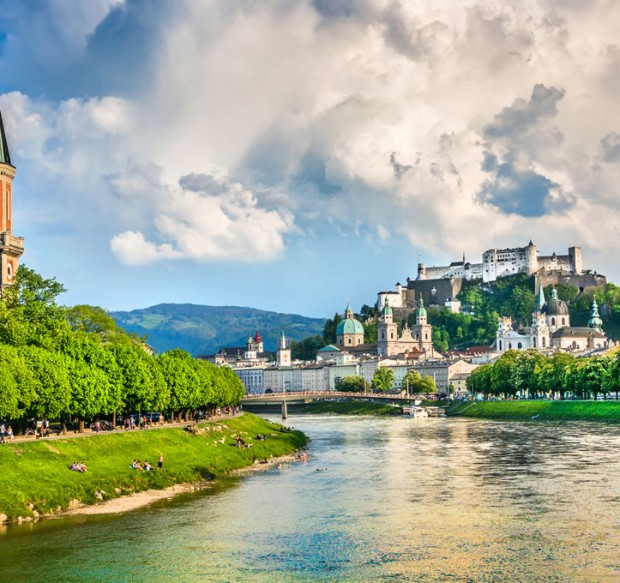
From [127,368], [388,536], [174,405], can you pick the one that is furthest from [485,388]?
[388,536]

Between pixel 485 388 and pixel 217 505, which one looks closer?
pixel 217 505

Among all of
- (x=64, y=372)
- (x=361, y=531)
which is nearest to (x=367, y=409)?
(x=64, y=372)

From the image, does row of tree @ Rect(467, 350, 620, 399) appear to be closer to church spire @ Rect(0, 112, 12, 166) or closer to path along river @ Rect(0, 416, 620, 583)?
path along river @ Rect(0, 416, 620, 583)

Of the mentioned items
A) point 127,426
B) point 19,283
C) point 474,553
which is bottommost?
point 474,553

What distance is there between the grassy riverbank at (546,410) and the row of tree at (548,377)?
3.32 metres

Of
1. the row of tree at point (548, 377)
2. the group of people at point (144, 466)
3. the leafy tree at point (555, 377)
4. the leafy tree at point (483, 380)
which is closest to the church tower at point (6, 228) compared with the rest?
the group of people at point (144, 466)

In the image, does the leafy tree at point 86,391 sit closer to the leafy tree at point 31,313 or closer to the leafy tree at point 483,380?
the leafy tree at point 31,313

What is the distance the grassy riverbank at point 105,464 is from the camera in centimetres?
5453

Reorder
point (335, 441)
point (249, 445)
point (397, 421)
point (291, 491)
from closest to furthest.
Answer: point (291, 491) → point (249, 445) → point (335, 441) → point (397, 421)

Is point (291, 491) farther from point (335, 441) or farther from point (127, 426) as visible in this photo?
point (335, 441)

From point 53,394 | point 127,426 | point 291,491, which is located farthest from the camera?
point 127,426

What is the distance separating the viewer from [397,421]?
500ft

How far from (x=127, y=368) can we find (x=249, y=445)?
12783 mm

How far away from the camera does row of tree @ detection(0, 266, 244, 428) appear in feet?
218
